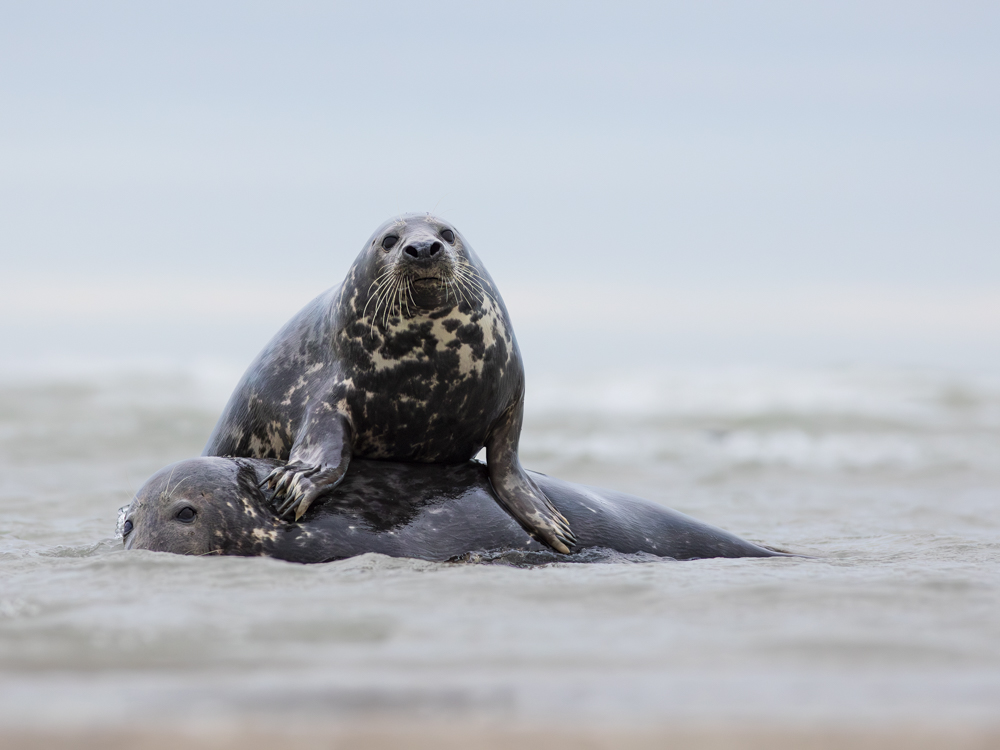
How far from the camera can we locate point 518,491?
18.0 ft

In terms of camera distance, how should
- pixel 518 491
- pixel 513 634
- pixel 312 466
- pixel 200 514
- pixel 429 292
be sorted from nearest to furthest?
pixel 513 634
pixel 200 514
pixel 312 466
pixel 429 292
pixel 518 491

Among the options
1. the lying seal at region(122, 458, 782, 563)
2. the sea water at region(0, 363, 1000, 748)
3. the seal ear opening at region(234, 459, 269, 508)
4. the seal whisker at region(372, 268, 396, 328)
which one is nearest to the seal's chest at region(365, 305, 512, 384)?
the seal whisker at region(372, 268, 396, 328)

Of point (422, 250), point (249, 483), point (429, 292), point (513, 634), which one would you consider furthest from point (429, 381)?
point (513, 634)

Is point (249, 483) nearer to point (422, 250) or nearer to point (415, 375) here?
point (415, 375)

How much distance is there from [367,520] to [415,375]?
72 centimetres

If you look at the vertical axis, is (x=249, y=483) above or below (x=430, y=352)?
below

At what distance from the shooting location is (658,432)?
17.9 metres

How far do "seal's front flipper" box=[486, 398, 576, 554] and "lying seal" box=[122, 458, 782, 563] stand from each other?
60 millimetres

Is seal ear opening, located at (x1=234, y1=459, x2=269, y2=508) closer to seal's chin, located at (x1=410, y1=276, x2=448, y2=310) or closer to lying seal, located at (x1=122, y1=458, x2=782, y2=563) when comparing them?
lying seal, located at (x1=122, y1=458, x2=782, y2=563)

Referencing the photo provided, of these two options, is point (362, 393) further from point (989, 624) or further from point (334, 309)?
point (989, 624)

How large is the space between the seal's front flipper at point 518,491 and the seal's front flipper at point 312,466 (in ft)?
2.38

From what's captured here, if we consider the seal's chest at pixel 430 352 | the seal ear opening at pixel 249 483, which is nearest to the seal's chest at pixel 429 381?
the seal's chest at pixel 430 352

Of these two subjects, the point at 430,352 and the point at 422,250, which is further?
the point at 430,352

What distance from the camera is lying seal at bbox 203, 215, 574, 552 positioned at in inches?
208
